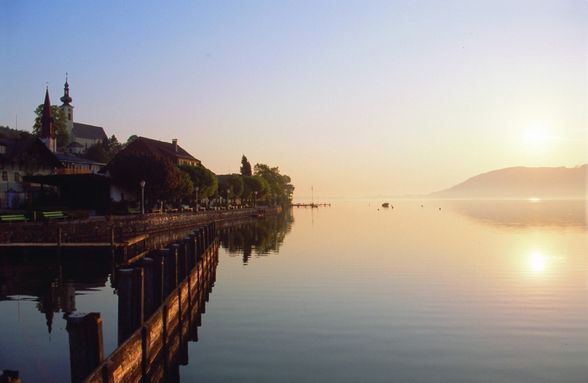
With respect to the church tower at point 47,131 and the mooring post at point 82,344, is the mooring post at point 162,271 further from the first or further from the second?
the church tower at point 47,131

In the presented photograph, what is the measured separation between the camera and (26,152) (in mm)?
70812

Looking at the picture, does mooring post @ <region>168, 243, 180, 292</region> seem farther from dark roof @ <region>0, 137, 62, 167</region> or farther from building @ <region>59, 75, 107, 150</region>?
building @ <region>59, 75, 107, 150</region>

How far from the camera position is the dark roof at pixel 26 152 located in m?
69.5

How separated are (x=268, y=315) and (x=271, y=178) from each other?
15640 centimetres

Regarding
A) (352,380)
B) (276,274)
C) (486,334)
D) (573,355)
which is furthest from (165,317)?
(276,274)

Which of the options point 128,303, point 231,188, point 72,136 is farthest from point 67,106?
point 128,303

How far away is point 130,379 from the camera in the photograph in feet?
39.9

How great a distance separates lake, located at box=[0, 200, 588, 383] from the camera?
16219mm

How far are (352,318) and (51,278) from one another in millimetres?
18843

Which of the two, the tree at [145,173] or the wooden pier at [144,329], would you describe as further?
the tree at [145,173]

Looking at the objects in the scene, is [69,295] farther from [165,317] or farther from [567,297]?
[567,297]

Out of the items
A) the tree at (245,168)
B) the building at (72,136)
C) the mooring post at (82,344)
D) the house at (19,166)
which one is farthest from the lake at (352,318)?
the tree at (245,168)

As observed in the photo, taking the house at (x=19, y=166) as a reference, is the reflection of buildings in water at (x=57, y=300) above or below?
below

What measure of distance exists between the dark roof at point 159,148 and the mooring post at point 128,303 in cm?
10328
